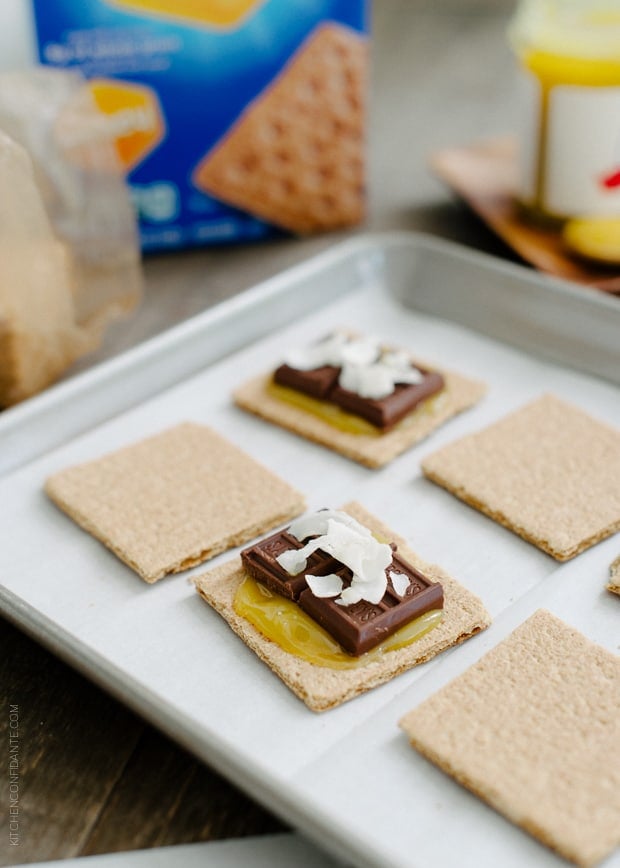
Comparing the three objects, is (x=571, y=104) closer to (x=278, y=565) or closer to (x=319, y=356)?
(x=319, y=356)

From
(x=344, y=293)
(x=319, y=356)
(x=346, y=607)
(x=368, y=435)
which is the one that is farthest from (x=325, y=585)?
(x=344, y=293)

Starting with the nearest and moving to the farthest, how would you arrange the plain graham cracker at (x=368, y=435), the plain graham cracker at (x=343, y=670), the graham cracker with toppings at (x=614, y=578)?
1. the plain graham cracker at (x=343, y=670)
2. the graham cracker with toppings at (x=614, y=578)
3. the plain graham cracker at (x=368, y=435)

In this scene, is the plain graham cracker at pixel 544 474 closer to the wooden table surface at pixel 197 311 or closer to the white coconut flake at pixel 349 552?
the white coconut flake at pixel 349 552

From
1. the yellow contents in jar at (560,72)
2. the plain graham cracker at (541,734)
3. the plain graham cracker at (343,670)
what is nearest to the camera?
the plain graham cracker at (541,734)

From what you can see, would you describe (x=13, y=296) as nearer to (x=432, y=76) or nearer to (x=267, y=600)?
(x=267, y=600)

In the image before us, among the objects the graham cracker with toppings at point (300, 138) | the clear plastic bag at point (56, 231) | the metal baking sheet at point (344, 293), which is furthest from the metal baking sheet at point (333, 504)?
the graham cracker with toppings at point (300, 138)

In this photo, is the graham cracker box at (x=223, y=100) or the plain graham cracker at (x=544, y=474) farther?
the graham cracker box at (x=223, y=100)

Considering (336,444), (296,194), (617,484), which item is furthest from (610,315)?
(296,194)
